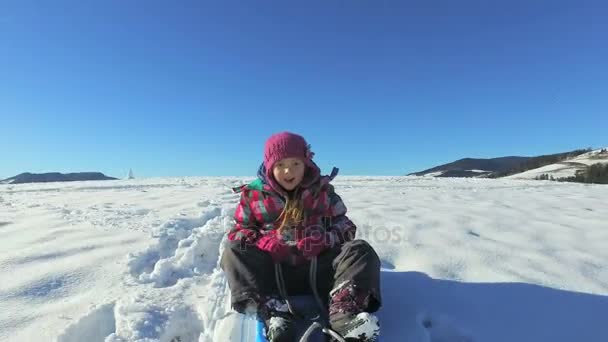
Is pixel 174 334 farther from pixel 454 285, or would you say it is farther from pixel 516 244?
pixel 516 244

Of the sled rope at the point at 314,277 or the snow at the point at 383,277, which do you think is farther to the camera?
the sled rope at the point at 314,277

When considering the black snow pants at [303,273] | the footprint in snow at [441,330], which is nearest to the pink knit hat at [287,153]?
the black snow pants at [303,273]

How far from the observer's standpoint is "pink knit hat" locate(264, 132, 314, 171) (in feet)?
9.17

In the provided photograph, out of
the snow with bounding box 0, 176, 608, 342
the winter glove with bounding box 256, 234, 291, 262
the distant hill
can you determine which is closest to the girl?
the winter glove with bounding box 256, 234, 291, 262

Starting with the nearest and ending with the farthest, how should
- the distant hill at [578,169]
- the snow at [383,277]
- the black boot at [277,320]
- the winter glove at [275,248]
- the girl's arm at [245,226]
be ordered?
the black boot at [277,320], the snow at [383,277], the winter glove at [275,248], the girl's arm at [245,226], the distant hill at [578,169]

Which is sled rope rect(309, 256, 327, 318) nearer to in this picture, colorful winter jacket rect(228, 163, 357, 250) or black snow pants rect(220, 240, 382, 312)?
black snow pants rect(220, 240, 382, 312)

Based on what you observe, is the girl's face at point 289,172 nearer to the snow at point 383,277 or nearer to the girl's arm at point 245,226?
the girl's arm at point 245,226

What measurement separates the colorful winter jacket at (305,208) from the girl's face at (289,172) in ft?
0.21

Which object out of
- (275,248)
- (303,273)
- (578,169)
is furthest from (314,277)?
(578,169)

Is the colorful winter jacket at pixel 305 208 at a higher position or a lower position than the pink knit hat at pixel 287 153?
lower

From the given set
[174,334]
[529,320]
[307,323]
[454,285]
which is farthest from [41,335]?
[529,320]

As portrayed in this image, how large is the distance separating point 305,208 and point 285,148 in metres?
0.47

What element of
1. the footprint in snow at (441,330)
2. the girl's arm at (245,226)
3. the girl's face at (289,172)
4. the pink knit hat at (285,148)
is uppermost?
the pink knit hat at (285,148)

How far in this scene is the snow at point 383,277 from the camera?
2.24m
